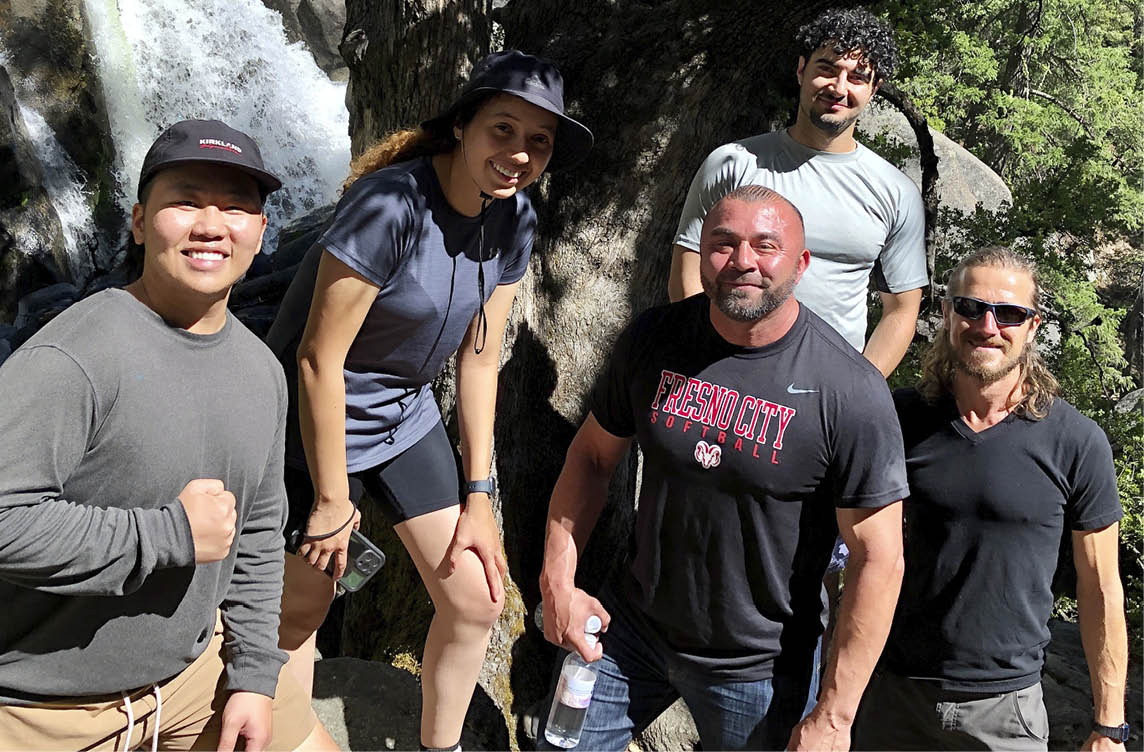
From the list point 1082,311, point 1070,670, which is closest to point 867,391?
point 1070,670

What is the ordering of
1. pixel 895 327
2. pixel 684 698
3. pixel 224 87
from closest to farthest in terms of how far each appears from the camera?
pixel 684 698, pixel 895 327, pixel 224 87

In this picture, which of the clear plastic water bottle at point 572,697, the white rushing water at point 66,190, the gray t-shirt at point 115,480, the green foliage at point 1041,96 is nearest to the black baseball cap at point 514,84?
the gray t-shirt at point 115,480

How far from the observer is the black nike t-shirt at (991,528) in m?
2.79

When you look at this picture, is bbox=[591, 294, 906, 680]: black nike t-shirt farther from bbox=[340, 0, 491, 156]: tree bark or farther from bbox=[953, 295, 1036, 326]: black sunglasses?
bbox=[340, 0, 491, 156]: tree bark

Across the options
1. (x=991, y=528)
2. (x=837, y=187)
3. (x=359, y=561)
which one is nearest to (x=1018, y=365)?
(x=991, y=528)

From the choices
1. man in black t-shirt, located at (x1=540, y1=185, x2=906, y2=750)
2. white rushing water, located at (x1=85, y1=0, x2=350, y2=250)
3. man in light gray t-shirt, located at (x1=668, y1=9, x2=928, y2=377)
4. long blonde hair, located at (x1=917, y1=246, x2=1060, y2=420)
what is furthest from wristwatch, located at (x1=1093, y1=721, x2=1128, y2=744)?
white rushing water, located at (x1=85, y1=0, x2=350, y2=250)

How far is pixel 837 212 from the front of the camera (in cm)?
349

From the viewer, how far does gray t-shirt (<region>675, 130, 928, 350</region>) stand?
3.49 metres

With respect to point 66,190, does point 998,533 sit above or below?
above

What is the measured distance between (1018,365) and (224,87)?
17232mm

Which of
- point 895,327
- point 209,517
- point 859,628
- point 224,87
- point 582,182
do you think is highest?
point 224,87

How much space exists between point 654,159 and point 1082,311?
142 inches

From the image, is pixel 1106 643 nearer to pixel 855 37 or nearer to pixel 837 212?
pixel 837 212

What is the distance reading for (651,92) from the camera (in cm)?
429
